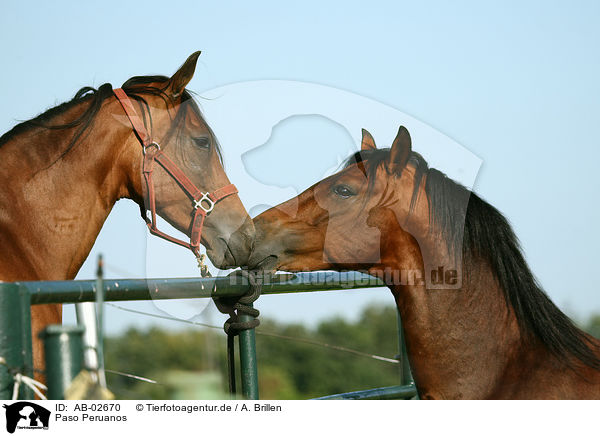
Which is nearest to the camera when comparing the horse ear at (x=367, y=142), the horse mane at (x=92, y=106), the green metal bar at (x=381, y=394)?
the green metal bar at (x=381, y=394)

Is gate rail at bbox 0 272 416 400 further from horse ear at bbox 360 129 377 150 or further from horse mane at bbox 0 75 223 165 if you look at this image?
horse mane at bbox 0 75 223 165

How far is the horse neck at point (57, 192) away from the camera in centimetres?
293

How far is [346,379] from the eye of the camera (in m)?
54.4

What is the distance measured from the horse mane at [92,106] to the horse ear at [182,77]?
5 cm

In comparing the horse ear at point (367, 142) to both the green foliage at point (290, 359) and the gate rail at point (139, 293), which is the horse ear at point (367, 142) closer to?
the gate rail at point (139, 293)

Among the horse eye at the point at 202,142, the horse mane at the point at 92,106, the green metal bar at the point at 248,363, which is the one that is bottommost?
the green metal bar at the point at 248,363

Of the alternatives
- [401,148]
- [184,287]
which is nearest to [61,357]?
[184,287]

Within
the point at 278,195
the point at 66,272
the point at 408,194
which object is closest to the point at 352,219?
the point at 408,194

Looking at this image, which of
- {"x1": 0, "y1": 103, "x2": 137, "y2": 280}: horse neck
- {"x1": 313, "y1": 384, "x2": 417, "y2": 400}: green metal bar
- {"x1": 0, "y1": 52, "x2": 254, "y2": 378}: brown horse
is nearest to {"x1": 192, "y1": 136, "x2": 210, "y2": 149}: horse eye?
{"x1": 0, "y1": 52, "x2": 254, "y2": 378}: brown horse

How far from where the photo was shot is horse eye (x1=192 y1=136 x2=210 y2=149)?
3.53m

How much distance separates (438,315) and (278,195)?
3.43ft

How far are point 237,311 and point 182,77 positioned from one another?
1561 mm

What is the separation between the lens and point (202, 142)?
140 inches
